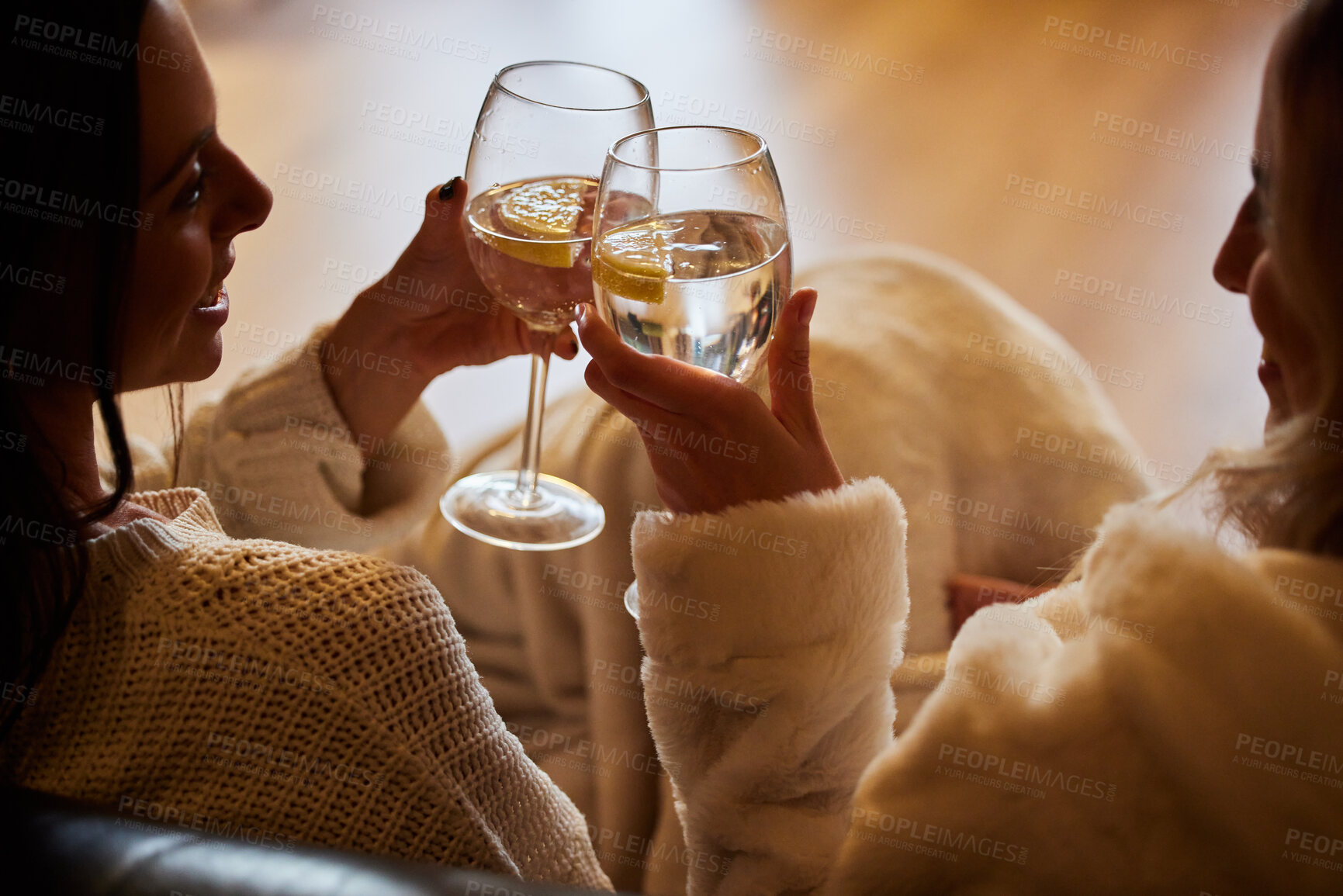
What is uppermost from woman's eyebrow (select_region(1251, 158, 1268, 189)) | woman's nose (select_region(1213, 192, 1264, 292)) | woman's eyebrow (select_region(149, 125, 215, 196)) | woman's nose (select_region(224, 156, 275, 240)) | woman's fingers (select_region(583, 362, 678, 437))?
woman's eyebrow (select_region(1251, 158, 1268, 189))

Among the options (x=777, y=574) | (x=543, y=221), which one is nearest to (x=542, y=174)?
(x=543, y=221)

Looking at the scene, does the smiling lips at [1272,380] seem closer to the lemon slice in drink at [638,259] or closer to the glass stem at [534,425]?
the lemon slice in drink at [638,259]

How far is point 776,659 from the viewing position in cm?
80

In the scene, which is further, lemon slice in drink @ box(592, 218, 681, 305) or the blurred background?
the blurred background

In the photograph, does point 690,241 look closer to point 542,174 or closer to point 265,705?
point 542,174

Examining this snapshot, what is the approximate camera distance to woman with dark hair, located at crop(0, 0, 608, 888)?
677 mm

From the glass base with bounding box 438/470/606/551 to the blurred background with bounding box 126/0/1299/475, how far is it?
2.41 feet

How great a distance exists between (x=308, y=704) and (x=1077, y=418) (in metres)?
1.10

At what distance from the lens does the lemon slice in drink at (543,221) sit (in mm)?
854

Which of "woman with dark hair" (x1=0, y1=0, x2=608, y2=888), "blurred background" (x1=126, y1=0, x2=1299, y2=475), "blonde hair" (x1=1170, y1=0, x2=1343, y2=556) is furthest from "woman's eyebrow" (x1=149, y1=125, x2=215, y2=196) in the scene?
"blurred background" (x1=126, y1=0, x2=1299, y2=475)

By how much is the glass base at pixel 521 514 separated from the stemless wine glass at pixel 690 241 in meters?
0.24

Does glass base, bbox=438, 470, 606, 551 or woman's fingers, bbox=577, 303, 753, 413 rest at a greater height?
woman's fingers, bbox=577, 303, 753, 413

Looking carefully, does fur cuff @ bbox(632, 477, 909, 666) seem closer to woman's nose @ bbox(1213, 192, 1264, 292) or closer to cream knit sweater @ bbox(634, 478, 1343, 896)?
cream knit sweater @ bbox(634, 478, 1343, 896)

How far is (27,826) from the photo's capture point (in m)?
0.53
